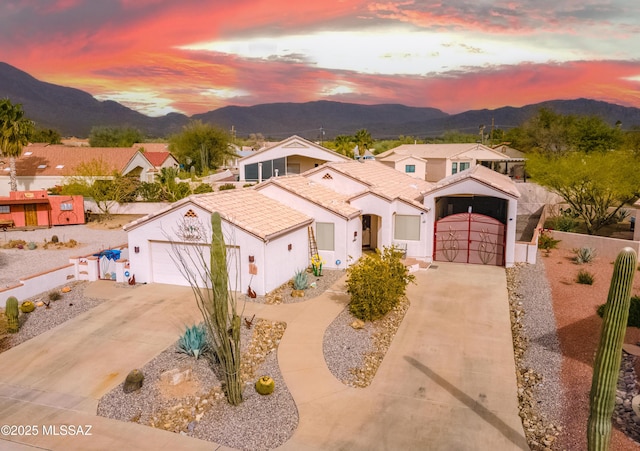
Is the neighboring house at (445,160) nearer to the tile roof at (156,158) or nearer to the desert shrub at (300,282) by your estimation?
the tile roof at (156,158)

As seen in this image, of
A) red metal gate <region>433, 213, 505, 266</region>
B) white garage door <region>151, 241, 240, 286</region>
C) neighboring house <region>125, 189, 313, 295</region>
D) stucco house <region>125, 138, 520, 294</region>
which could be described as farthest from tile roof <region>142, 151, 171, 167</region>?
red metal gate <region>433, 213, 505, 266</region>

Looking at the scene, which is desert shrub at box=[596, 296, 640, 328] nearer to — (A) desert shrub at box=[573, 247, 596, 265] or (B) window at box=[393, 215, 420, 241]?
(A) desert shrub at box=[573, 247, 596, 265]

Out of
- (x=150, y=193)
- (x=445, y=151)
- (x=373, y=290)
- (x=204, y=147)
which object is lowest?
(x=150, y=193)

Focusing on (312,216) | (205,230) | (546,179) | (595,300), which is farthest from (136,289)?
(546,179)

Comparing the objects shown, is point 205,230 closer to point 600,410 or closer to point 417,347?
point 417,347

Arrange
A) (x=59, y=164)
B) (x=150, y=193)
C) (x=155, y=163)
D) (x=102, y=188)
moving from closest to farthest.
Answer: (x=102, y=188) < (x=150, y=193) < (x=59, y=164) < (x=155, y=163)

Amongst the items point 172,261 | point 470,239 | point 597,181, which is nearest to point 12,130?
point 172,261

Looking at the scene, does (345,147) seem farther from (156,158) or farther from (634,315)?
(634,315)
